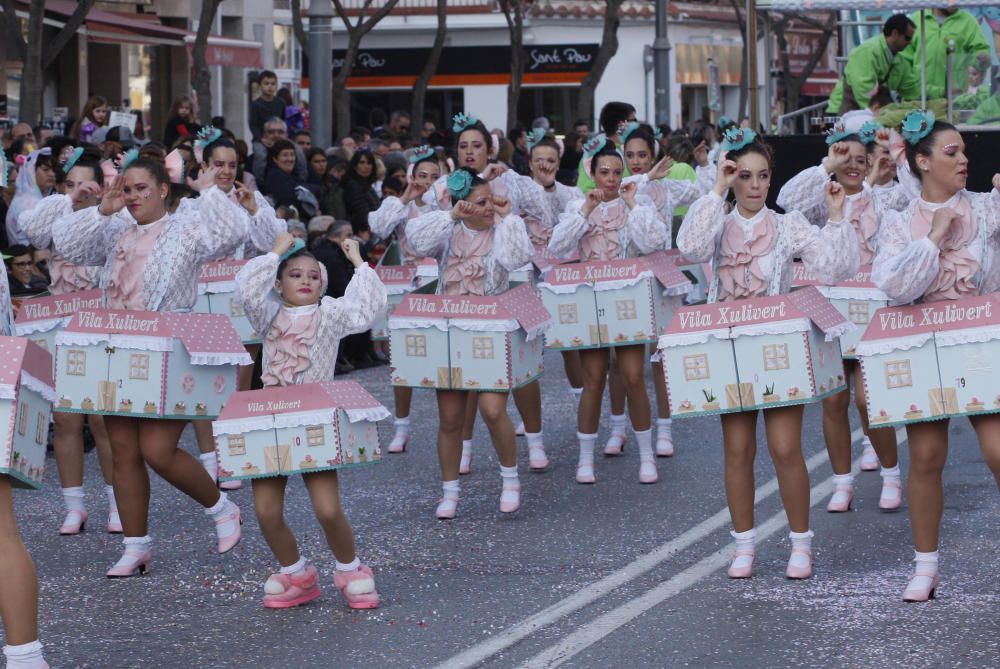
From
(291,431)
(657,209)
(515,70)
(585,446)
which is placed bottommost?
(585,446)

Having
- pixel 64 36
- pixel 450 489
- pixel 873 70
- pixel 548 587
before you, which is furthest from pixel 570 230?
pixel 64 36

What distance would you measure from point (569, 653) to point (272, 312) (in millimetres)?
1968

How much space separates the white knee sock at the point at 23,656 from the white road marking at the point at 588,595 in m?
1.40

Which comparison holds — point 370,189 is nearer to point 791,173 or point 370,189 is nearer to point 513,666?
point 791,173

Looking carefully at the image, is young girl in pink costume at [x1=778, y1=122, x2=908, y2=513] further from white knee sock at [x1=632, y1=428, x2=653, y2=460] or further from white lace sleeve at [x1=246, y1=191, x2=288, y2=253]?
white lace sleeve at [x1=246, y1=191, x2=288, y2=253]

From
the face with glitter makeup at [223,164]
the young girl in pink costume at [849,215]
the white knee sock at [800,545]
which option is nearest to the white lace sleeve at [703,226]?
the young girl in pink costume at [849,215]

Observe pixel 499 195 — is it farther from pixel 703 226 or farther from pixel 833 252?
pixel 833 252

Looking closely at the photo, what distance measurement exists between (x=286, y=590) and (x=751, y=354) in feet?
7.07

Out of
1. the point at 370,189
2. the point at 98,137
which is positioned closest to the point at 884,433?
the point at 370,189

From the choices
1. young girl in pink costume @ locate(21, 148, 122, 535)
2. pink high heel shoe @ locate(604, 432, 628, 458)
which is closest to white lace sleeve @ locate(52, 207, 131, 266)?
young girl in pink costume @ locate(21, 148, 122, 535)

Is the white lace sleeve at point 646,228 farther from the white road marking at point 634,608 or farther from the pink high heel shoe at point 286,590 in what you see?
the pink high heel shoe at point 286,590

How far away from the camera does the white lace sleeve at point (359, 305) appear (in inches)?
299

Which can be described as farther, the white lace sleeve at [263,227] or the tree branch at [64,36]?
the tree branch at [64,36]

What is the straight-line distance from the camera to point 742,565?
7.86 metres
